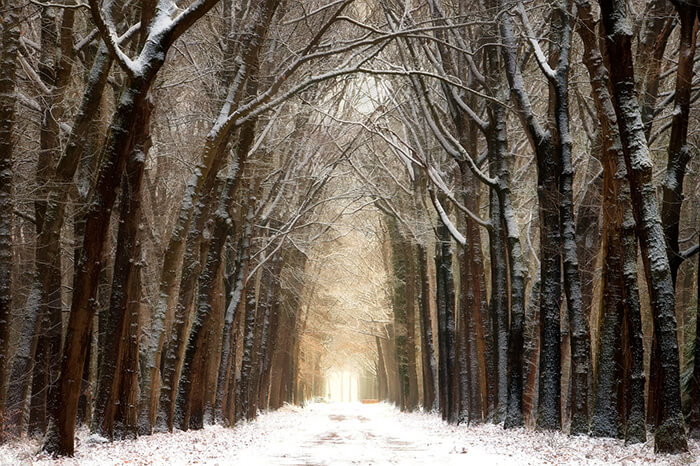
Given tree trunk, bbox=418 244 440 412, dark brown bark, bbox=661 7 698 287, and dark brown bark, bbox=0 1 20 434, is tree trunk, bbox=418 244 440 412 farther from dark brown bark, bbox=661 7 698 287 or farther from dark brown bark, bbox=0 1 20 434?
dark brown bark, bbox=0 1 20 434

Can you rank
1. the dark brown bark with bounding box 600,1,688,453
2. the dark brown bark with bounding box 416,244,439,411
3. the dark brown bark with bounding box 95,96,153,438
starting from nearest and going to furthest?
the dark brown bark with bounding box 600,1,688,453 < the dark brown bark with bounding box 95,96,153,438 < the dark brown bark with bounding box 416,244,439,411

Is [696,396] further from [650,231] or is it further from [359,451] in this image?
[359,451]

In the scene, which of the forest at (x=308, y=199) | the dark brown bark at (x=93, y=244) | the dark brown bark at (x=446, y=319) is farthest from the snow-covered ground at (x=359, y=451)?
the dark brown bark at (x=446, y=319)

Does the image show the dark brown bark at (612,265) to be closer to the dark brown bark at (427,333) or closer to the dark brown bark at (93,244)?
the dark brown bark at (93,244)

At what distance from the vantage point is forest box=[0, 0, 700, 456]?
31.7ft

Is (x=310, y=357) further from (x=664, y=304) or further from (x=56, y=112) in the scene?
(x=664, y=304)

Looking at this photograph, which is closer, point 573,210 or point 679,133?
point 679,133

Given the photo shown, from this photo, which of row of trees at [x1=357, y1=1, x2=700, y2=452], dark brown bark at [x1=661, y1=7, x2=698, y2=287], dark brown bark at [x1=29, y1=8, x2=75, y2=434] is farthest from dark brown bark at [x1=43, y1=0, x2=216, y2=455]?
dark brown bark at [x1=661, y1=7, x2=698, y2=287]

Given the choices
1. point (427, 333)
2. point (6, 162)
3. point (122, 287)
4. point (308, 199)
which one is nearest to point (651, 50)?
point (122, 287)

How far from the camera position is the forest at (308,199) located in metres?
9.66

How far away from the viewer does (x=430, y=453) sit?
12.5m

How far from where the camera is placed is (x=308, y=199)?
24438 millimetres

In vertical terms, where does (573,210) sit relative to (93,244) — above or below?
above

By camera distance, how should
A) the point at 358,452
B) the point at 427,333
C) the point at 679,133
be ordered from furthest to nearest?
the point at 427,333 → the point at 358,452 → the point at 679,133
